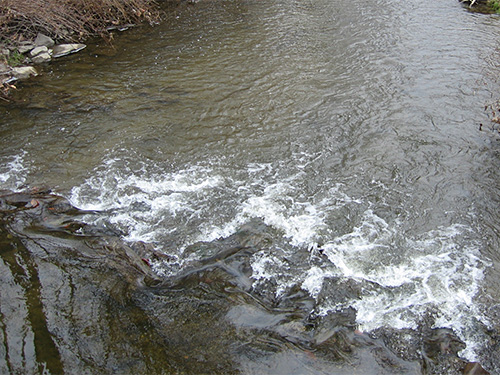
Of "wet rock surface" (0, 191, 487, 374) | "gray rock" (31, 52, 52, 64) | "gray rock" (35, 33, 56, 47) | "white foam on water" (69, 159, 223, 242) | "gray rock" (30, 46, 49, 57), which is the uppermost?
"gray rock" (35, 33, 56, 47)

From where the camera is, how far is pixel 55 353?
4840 mm

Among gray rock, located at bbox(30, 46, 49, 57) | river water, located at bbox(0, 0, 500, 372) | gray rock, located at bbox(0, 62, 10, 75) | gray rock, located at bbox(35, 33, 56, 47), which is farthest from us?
gray rock, located at bbox(35, 33, 56, 47)

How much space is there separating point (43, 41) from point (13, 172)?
24.4 ft

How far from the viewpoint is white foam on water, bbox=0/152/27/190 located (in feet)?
26.5

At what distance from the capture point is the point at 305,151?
880 cm

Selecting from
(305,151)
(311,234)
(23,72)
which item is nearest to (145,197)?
(311,234)

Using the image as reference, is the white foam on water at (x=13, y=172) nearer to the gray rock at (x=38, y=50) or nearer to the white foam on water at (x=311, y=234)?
the white foam on water at (x=311, y=234)

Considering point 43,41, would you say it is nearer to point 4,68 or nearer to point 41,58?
point 41,58

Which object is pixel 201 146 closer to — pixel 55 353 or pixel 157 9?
pixel 55 353

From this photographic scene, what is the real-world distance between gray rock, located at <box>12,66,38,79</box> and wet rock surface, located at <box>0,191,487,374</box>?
294 inches

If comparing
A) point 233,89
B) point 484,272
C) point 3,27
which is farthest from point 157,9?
point 484,272

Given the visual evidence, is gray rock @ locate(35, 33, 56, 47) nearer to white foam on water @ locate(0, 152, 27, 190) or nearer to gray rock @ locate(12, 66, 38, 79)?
gray rock @ locate(12, 66, 38, 79)

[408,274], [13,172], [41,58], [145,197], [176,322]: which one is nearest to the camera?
[176,322]

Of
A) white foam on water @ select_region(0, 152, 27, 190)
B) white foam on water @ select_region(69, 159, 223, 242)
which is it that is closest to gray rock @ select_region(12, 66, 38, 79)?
white foam on water @ select_region(0, 152, 27, 190)
